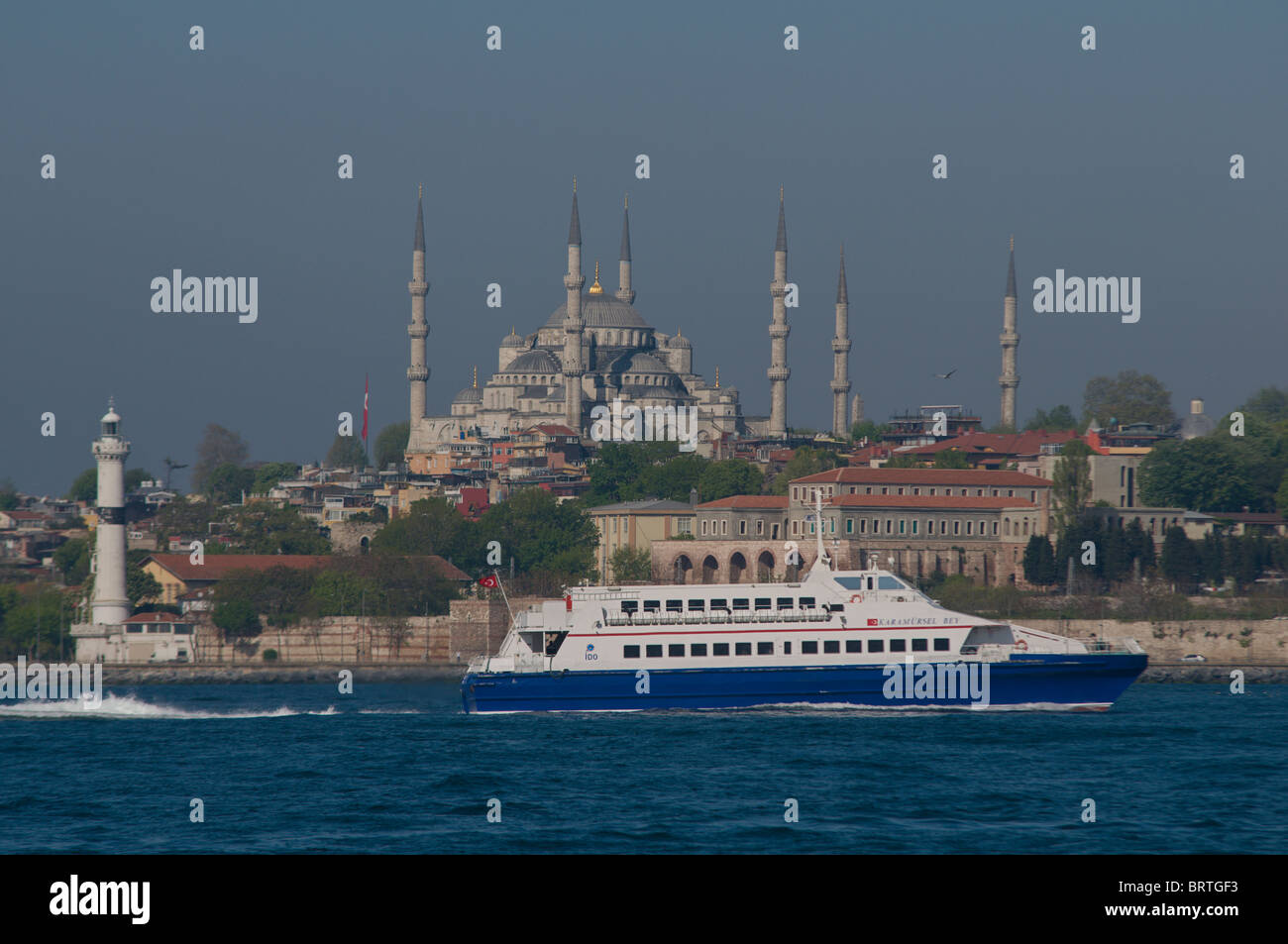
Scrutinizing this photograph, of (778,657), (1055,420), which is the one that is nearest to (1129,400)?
(1055,420)

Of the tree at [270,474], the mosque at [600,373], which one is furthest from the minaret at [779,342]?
the tree at [270,474]

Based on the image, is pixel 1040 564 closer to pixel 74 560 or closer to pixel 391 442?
pixel 74 560

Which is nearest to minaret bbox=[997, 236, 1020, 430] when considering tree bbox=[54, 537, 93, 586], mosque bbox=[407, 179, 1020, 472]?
mosque bbox=[407, 179, 1020, 472]

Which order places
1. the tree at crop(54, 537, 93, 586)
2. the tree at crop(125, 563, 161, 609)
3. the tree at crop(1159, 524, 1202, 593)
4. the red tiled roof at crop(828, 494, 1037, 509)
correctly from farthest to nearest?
the tree at crop(54, 537, 93, 586), the red tiled roof at crop(828, 494, 1037, 509), the tree at crop(125, 563, 161, 609), the tree at crop(1159, 524, 1202, 593)

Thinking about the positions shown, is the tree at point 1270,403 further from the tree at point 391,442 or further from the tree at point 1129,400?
the tree at point 391,442

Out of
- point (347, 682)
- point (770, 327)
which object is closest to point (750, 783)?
point (347, 682)

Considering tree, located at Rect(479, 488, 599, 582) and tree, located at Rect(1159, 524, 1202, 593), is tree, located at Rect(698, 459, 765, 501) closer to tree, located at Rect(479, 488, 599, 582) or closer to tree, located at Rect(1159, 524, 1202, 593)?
tree, located at Rect(479, 488, 599, 582)
